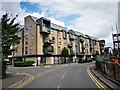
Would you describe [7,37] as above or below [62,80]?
above

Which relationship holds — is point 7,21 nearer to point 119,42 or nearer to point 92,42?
point 119,42

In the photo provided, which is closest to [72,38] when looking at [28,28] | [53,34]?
[53,34]

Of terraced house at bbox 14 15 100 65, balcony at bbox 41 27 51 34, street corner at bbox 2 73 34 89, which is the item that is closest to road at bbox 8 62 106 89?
street corner at bbox 2 73 34 89

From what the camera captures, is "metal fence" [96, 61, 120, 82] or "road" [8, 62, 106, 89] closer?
"metal fence" [96, 61, 120, 82]

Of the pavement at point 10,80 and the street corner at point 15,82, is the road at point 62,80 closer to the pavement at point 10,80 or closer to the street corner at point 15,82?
the street corner at point 15,82

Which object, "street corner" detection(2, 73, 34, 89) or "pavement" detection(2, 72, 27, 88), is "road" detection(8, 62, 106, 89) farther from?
"pavement" detection(2, 72, 27, 88)

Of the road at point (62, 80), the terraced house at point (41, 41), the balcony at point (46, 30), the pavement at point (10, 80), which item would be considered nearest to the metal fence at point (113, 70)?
the road at point (62, 80)

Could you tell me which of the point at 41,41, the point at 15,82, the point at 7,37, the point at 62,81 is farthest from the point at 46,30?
the point at 62,81

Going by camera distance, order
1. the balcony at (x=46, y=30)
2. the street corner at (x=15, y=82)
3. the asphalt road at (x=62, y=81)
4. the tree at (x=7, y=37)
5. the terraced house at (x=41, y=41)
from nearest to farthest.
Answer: the asphalt road at (x=62, y=81), the street corner at (x=15, y=82), the tree at (x=7, y=37), the terraced house at (x=41, y=41), the balcony at (x=46, y=30)

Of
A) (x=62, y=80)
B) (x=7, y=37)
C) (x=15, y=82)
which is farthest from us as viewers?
(x=7, y=37)

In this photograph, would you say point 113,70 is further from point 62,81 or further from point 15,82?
point 15,82

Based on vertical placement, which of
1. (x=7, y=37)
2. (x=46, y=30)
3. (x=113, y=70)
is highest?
(x=46, y=30)

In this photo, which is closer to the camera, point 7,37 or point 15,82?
point 15,82

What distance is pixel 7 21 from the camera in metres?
27.2
